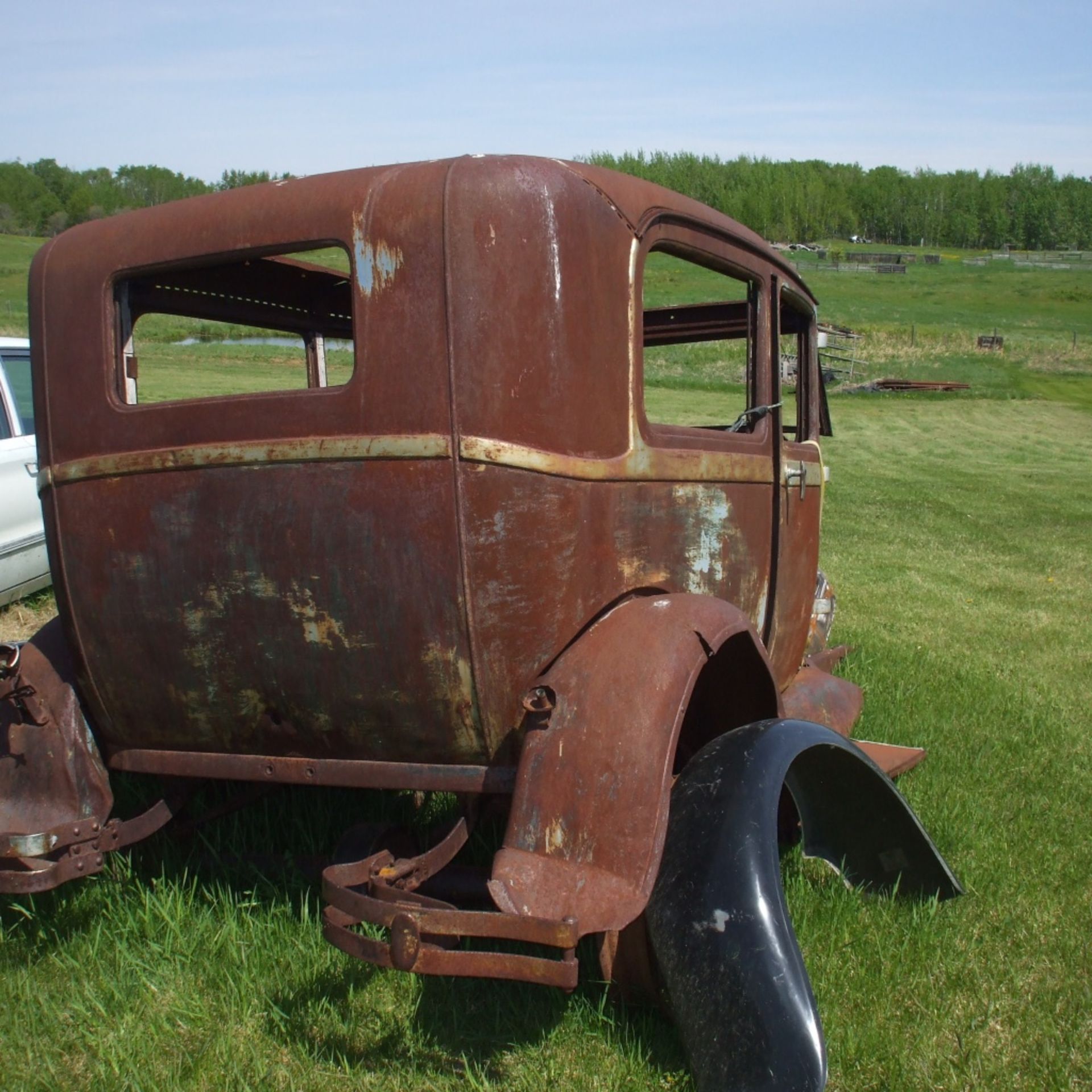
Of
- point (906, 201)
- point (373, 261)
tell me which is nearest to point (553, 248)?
point (373, 261)

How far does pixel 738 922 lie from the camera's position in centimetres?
231

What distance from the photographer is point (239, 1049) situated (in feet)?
8.47

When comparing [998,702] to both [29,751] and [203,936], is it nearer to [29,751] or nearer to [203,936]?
[203,936]

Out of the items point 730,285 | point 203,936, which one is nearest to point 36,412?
point 203,936

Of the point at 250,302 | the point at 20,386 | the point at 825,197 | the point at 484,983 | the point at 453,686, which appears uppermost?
the point at 825,197

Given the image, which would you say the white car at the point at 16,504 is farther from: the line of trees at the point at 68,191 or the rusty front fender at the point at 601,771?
the line of trees at the point at 68,191

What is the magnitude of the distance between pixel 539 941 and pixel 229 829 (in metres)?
1.79

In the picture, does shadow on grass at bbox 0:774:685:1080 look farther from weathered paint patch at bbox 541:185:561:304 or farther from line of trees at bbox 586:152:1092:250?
line of trees at bbox 586:152:1092:250

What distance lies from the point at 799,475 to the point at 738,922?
6.29 ft

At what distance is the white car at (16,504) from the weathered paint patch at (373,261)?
468 centimetres

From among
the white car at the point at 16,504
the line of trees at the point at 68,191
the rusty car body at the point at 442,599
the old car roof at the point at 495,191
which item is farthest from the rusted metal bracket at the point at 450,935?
the line of trees at the point at 68,191

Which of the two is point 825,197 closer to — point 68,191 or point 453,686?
point 68,191

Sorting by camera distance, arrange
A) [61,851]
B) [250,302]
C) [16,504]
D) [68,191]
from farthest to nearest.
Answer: [68,191] → [16,504] → [250,302] → [61,851]

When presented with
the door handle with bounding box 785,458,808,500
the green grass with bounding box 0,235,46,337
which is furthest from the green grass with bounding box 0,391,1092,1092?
the green grass with bounding box 0,235,46,337
